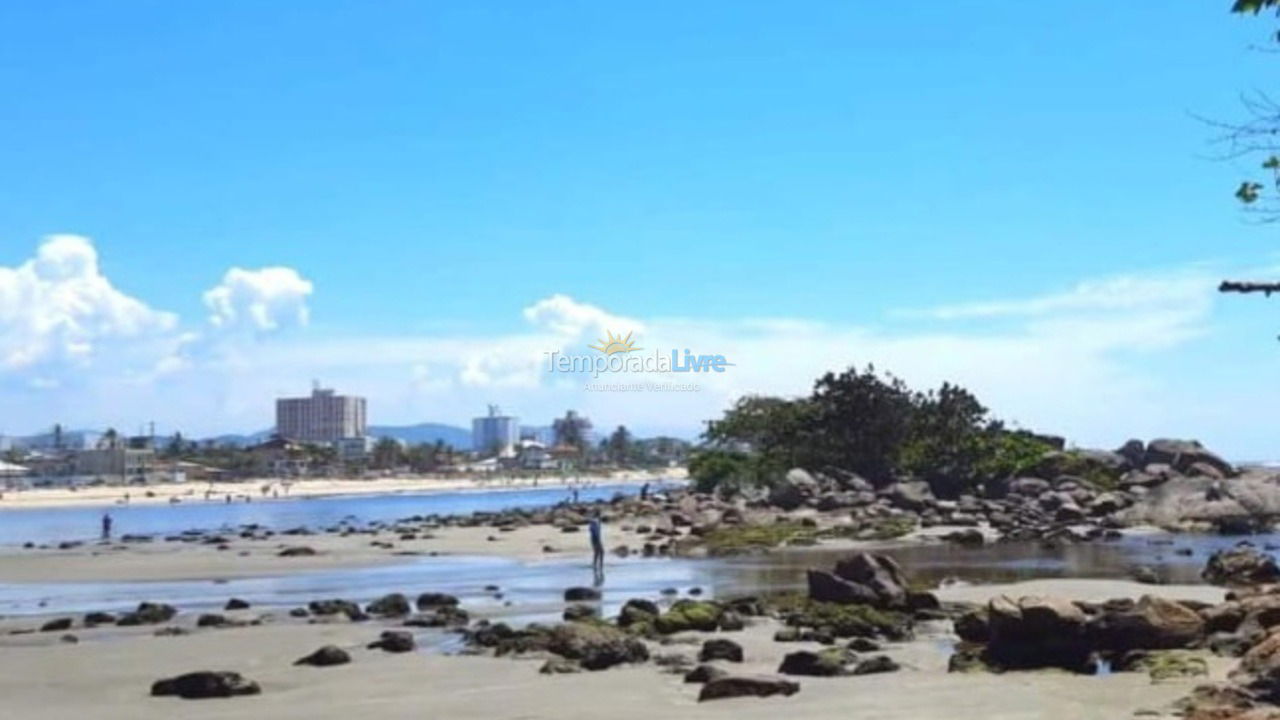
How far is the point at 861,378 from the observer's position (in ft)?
249

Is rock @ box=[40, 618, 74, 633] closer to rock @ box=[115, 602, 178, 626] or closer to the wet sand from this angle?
rock @ box=[115, 602, 178, 626]

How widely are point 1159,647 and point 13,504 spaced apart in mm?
156422

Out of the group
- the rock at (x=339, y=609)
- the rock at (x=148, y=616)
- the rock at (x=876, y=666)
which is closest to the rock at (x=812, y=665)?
the rock at (x=876, y=666)

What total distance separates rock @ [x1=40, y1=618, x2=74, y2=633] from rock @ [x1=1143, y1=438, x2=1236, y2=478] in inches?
2343

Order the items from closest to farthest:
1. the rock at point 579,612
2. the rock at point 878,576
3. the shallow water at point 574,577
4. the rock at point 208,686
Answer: the rock at point 208,686
the rock at point 878,576
the rock at point 579,612
the shallow water at point 574,577

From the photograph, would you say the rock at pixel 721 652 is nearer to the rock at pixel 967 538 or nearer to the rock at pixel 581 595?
the rock at pixel 581 595

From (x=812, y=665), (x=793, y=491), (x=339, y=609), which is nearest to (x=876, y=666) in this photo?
(x=812, y=665)

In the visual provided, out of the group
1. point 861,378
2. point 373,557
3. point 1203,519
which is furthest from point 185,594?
point 861,378

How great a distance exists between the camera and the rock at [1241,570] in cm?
3089

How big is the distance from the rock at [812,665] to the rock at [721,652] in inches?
56.3

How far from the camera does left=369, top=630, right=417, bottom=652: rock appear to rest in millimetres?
21922

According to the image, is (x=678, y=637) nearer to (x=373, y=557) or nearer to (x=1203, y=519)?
(x=373, y=557)

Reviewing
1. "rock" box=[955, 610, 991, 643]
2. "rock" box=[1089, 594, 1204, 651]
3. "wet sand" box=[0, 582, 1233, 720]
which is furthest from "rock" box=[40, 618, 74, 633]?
"rock" box=[1089, 594, 1204, 651]

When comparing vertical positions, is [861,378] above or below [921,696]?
above
